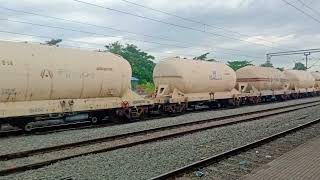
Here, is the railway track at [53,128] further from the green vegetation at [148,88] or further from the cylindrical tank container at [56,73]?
the green vegetation at [148,88]

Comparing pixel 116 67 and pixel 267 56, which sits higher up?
pixel 267 56

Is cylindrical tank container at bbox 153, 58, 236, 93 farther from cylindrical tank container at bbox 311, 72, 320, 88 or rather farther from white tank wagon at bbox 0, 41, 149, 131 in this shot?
cylindrical tank container at bbox 311, 72, 320, 88

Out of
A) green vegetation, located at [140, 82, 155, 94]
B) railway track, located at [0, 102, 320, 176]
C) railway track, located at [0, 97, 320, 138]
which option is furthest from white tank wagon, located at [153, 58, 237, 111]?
railway track, located at [0, 102, 320, 176]

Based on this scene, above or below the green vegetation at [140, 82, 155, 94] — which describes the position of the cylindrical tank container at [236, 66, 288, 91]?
above

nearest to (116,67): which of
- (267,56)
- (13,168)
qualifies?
(13,168)

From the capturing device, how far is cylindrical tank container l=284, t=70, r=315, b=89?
43.6m

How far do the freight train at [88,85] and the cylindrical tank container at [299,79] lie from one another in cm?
1637

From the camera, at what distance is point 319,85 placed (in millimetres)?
55625

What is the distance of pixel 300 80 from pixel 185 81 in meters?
25.3

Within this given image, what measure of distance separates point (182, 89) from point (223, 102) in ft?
22.1

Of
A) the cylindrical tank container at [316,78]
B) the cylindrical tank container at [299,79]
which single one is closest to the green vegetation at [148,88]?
the cylindrical tank container at [299,79]

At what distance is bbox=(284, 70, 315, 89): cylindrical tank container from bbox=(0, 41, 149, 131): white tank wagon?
1109 inches

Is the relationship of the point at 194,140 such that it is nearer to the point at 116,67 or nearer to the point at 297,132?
the point at 297,132

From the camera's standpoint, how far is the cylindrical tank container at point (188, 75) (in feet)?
79.8
